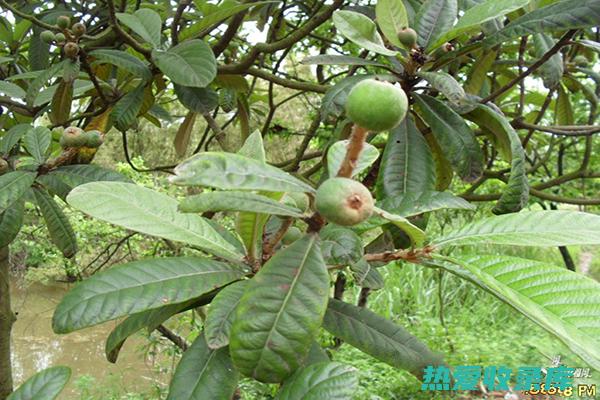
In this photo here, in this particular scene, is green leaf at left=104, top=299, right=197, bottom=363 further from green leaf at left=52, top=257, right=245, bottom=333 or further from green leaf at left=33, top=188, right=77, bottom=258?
green leaf at left=33, top=188, right=77, bottom=258

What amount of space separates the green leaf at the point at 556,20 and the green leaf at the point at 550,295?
0.45 metres

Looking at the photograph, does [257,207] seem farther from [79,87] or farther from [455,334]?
[455,334]

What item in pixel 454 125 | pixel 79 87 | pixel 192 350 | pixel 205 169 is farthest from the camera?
pixel 79 87

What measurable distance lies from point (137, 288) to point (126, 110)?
73 cm

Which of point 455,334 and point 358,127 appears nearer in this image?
point 358,127

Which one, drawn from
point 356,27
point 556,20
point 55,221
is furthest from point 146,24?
point 556,20

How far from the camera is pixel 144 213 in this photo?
653 mm

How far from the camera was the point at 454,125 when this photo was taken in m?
0.91

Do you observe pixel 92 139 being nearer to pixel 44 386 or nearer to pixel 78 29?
pixel 78 29

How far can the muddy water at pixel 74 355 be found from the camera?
4.98m

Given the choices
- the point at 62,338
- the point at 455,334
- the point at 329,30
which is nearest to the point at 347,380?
the point at 329,30

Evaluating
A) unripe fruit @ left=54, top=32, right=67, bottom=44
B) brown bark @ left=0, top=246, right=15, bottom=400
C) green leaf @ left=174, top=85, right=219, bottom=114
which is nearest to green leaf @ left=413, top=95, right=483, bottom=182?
green leaf @ left=174, top=85, right=219, bottom=114

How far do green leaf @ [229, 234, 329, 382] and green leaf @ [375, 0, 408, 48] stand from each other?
0.48m

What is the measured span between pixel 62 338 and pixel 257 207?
Result: 6.32 metres
